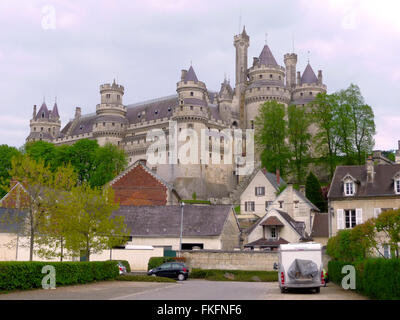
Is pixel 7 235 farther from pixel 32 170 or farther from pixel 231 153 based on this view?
pixel 231 153

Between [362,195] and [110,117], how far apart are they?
66280 millimetres

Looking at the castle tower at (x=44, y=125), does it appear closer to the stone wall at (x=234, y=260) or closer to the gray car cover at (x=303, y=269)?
the stone wall at (x=234, y=260)

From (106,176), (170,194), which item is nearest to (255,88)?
(106,176)

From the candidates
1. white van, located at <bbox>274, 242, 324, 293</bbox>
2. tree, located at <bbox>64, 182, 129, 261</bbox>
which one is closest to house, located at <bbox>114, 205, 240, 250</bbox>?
tree, located at <bbox>64, 182, 129, 261</bbox>

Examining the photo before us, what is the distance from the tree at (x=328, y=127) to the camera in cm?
6100

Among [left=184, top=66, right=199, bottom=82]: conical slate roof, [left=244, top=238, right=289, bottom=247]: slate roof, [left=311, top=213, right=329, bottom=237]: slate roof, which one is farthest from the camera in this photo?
[left=184, top=66, right=199, bottom=82]: conical slate roof

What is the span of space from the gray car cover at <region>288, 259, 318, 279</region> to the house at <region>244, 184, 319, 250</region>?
24.2m

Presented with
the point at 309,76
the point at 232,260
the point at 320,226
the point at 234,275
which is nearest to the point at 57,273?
the point at 234,275

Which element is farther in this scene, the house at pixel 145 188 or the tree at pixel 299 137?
the tree at pixel 299 137

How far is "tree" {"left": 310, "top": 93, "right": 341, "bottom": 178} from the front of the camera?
61000 millimetres

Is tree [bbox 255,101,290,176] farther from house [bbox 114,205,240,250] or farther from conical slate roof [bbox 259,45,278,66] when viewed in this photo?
house [bbox 114,205,240,250]

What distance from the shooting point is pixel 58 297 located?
18891mm

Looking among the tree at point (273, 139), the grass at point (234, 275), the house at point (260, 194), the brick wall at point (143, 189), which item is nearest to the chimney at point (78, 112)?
the tree at point (273, 139)

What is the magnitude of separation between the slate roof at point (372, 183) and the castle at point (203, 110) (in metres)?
40.9
